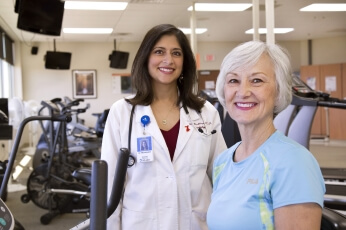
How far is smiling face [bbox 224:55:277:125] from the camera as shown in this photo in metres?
1.40

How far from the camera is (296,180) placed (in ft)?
3.80

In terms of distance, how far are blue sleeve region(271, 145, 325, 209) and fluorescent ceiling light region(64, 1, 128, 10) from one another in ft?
24.1

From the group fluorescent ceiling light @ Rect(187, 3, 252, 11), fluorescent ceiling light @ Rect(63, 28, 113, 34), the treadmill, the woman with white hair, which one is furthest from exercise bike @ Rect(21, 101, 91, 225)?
fluorescent ceiling light @ Rect(63, 28, 113, 34)

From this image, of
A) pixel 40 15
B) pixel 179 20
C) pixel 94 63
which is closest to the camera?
pixel 40 15

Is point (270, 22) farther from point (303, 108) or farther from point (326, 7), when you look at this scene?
point (326, 7)

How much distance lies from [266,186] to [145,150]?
84cm

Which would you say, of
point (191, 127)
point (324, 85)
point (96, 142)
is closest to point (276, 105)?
point (191, 127)

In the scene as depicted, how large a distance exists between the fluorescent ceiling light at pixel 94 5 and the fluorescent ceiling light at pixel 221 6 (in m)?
1.40

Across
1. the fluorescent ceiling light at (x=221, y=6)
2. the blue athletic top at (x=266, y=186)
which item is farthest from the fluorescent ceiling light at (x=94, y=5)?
the blue athletic top at (x=266, y=186)

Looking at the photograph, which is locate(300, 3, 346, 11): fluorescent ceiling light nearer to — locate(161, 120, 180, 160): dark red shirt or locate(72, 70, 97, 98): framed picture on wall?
locate(72, 70, 97, 98): framed picture on wall

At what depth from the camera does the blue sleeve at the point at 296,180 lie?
114 centimetres

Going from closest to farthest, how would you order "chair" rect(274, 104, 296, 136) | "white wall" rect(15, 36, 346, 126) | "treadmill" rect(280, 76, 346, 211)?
"treadmill" rect(280, 76, 346, 211) → "chair" rect(274, 104, 296, 136) → "white wall" rect(15, 36, 346, 126)

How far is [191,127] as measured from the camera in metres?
2.07

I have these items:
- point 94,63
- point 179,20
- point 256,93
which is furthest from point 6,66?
point 256,93
